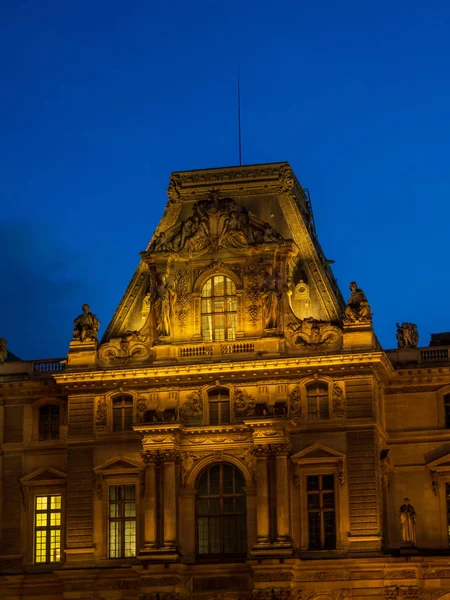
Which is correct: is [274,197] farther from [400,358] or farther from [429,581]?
[429,581]

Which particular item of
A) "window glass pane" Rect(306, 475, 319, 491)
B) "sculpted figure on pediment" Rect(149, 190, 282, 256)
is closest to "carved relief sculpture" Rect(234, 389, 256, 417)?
"window glass pane" Rect(306, 475, 319, 491)

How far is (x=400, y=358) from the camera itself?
68.8m

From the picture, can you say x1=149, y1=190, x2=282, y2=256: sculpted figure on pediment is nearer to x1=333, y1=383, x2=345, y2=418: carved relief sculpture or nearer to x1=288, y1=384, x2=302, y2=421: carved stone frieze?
x1=288, y1=384, x2=302, y2=421: carved stone frieze

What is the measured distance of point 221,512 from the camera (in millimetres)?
64938

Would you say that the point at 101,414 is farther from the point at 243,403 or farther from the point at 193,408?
the point at 243,403

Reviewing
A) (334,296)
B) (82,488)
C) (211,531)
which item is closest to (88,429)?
(82,488)

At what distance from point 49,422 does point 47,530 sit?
506 cm

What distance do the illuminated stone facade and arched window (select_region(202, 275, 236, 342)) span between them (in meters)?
0.09

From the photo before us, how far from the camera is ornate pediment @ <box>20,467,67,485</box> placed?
68.5 meters

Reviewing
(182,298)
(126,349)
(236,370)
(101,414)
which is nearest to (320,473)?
(236,370)

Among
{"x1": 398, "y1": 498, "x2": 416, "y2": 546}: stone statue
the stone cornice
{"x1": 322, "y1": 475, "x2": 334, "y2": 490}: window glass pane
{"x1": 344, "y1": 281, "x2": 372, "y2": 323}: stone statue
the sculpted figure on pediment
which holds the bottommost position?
{"x1": 398, "y1": 498, "x2": 416, "y2": 546}: stone statue

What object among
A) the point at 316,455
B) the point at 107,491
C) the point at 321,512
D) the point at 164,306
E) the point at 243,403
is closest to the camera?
the point at 321,512

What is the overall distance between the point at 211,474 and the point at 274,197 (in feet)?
44.5

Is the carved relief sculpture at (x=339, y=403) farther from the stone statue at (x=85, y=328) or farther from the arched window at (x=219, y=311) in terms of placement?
the stone statue at (x=85, y=328)
